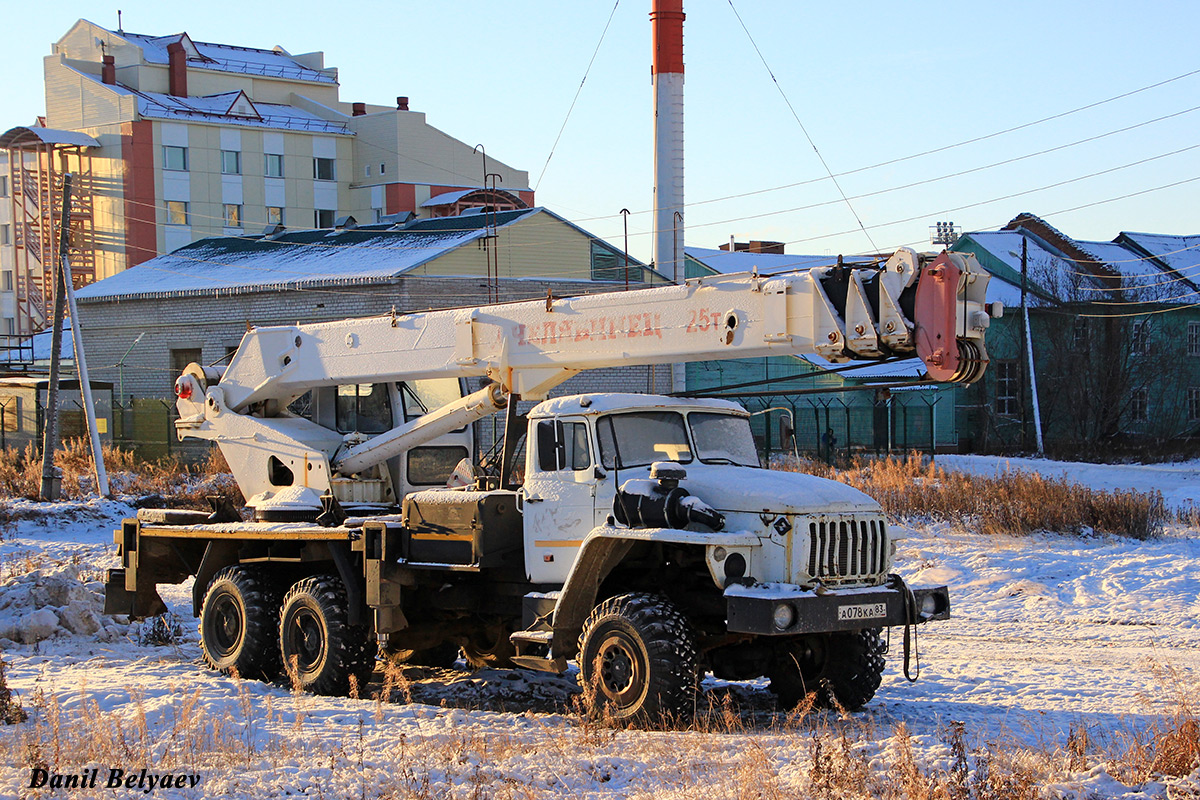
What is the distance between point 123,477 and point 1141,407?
121 feet

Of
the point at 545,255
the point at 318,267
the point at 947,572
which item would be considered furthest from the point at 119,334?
the point at 947,572

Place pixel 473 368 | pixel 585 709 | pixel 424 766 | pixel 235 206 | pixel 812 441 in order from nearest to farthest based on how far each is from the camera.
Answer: pixel 424 766
pixel 585 709
pixel 473 368
pixel 812 441
pixel 235 206

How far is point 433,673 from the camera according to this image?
40.4 ft

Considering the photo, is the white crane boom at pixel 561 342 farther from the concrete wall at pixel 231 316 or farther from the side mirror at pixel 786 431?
the concrete wall at pixel 231 316

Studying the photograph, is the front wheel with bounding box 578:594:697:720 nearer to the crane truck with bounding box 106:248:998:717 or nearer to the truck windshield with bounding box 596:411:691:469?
the crane truck with bounding box 106:248:998:717

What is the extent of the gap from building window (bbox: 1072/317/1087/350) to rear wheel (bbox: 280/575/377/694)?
41.0 m

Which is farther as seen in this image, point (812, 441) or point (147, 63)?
point (147, 63)

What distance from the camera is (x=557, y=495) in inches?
395

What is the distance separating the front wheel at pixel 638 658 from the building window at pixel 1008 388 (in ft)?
131

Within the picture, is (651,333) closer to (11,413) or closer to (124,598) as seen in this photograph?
(124,598)

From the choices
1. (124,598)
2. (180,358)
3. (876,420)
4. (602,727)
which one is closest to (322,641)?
(124,598)

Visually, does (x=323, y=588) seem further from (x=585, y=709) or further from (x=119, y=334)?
(x=119, y=334)

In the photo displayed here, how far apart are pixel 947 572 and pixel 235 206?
5906 centimetres

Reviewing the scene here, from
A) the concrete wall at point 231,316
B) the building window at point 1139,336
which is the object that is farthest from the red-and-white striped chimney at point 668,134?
the building window at point 1139,336
